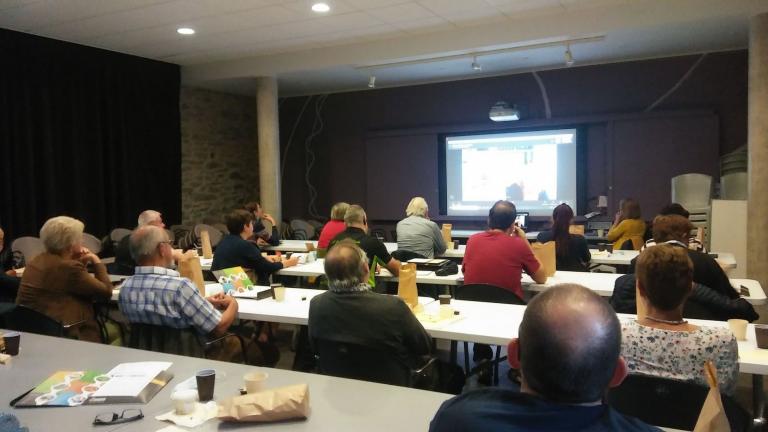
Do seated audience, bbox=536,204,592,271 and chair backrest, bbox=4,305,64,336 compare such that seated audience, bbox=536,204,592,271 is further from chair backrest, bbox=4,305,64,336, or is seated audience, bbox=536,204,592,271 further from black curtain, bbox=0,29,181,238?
black curtain, bbox=0,29,181,238

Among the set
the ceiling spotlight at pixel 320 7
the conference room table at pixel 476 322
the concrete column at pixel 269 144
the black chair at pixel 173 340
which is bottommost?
the black chair at pixel 173 340

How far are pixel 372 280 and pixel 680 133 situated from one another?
18.6 feet

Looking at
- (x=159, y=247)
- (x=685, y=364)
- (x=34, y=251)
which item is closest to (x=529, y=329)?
(x=685, y=364)

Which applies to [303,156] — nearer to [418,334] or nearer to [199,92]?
[199,92]

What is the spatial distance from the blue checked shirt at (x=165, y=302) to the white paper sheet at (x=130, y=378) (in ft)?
2.00

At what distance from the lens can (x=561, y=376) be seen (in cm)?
113

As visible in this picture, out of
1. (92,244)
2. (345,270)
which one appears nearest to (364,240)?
(345,270)

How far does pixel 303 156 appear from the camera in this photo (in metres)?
11.1

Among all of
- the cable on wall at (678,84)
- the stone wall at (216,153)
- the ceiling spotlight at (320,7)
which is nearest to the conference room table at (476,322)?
the ceiling spotlight at (320,7)

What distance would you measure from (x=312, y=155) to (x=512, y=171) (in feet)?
12.4

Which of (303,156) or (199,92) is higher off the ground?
(199,92)

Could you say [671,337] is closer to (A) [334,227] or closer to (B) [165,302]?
(B) [165,302]

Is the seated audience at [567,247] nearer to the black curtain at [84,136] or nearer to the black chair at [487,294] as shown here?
the black chair at [487,294]

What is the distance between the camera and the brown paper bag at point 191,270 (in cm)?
368
